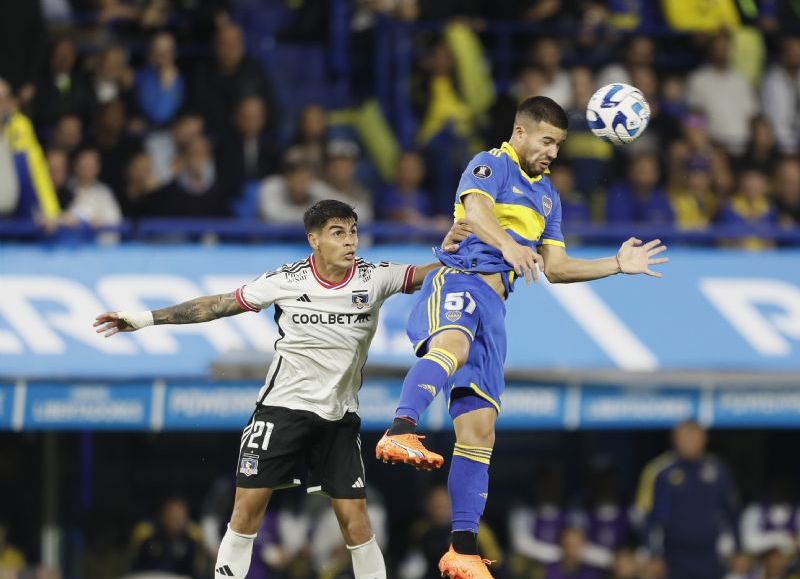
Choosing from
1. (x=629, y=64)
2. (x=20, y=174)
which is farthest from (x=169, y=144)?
(x=629, y=64)

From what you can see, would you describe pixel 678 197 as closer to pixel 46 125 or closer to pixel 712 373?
pixel 712 373

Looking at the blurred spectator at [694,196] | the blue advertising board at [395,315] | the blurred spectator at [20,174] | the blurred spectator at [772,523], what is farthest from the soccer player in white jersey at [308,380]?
the blurred spectator at [772,523]

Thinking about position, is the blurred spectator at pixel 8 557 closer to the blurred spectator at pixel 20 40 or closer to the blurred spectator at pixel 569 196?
the blurred spectator at pixel 20 40

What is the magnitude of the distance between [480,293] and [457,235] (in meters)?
0.30

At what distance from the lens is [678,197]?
14.1 meters

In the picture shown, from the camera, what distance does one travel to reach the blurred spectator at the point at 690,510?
44.0ft

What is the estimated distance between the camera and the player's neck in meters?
9.01

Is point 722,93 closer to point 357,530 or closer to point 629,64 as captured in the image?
point 629,64

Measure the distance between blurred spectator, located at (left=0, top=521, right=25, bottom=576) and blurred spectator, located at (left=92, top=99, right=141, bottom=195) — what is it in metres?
2.65

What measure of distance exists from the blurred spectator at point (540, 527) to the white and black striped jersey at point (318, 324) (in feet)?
16.8

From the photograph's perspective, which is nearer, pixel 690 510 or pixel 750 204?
pixel 690 510

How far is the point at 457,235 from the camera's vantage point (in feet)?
28.9

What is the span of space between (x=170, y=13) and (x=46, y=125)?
183cm

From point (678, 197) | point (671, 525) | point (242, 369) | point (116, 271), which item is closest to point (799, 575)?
point (671, 525)
